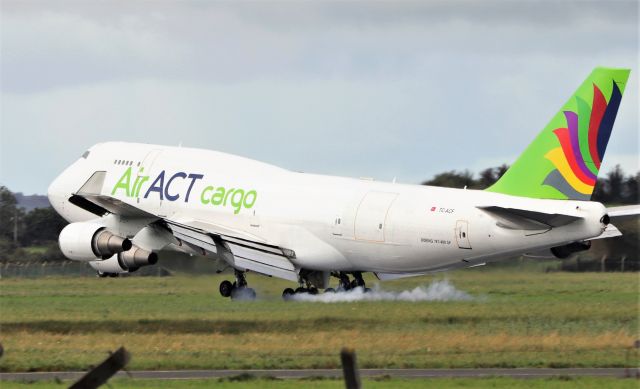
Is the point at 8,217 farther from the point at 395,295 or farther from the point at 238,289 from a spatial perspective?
the point at 395,295

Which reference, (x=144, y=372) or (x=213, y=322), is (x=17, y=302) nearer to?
(x=213, y=322)

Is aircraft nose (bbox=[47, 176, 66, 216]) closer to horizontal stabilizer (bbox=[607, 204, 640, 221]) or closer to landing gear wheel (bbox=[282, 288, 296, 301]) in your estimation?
landing gear wheel (bbox=[282, 288, 296, 301])

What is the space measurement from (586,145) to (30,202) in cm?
3995

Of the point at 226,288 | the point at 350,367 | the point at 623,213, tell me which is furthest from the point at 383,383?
the point at 226,288

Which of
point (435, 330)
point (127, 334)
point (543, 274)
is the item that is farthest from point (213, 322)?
point (543, 274)

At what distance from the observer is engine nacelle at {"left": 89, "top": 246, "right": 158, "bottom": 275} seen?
43344 millimetres

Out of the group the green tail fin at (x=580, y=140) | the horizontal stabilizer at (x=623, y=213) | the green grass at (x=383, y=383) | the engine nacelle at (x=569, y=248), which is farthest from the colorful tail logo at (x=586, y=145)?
the green grass at (x=383, y=383)

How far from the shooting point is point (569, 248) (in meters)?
37.8

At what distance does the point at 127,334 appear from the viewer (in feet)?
104

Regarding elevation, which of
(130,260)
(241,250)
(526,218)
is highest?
(526,218)

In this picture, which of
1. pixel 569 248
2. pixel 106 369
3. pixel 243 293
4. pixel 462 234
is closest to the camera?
pixel 106 369

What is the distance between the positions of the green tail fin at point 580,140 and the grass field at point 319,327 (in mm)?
3372

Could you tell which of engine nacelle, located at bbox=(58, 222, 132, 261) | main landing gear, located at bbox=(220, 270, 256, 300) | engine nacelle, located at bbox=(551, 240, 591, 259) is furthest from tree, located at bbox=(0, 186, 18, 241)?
engine nacelle, located at bbox=(551, 240, 591, 259)

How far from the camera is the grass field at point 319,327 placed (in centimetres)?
2638
